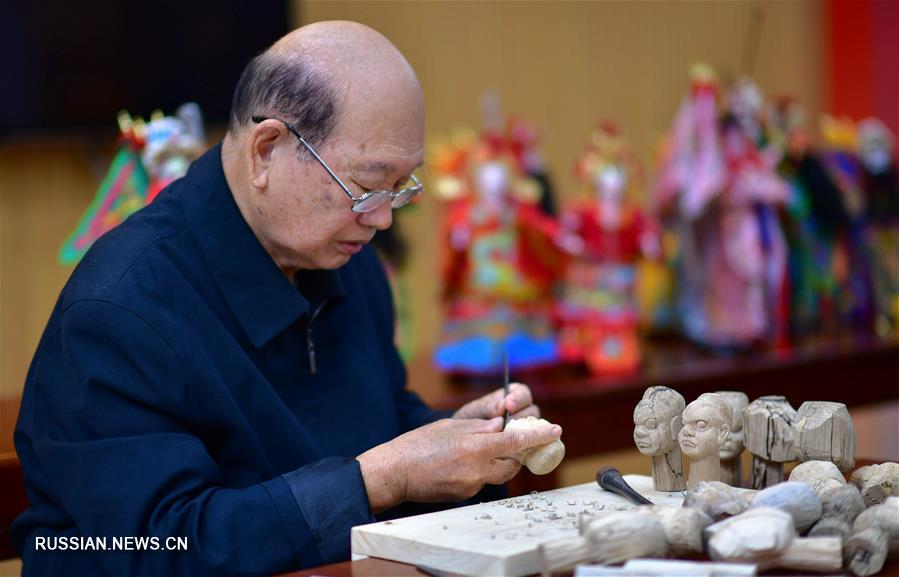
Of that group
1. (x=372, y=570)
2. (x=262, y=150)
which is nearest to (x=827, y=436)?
(x=372, y=570)

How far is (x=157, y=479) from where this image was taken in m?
1.27

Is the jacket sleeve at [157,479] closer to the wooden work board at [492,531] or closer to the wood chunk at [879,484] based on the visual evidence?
the wooden work board at [492,531]

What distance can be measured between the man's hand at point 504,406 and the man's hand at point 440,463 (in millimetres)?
179

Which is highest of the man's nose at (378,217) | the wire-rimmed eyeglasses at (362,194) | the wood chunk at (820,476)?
the wire-rimmed eyeglasses at (362,194)

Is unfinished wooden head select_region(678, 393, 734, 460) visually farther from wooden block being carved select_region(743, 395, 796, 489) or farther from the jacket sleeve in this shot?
the jacket sleeve

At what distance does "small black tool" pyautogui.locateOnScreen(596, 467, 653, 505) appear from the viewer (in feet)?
4.24

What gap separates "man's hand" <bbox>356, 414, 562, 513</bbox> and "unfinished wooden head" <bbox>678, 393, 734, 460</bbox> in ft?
0.46

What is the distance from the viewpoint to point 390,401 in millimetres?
1688

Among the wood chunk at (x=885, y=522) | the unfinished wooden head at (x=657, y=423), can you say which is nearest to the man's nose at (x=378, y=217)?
the unfinished wooden head at (x=657, y=423)

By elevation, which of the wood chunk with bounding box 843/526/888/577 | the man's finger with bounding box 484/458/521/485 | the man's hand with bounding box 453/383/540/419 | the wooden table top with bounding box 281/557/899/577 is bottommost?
the wood chunk with bounding box 843/526/888/577

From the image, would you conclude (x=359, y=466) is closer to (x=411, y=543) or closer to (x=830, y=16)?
(x=411, y=543)

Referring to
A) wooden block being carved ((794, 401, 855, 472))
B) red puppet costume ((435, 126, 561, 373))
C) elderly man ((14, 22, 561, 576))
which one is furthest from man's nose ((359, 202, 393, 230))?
red puppet costume ((435, 126, 561, 373))

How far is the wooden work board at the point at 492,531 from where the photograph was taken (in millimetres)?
1099

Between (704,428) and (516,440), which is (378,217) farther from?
(704,428)
